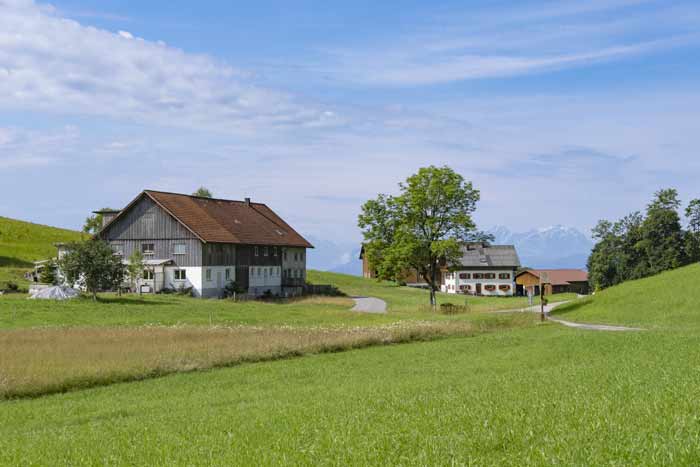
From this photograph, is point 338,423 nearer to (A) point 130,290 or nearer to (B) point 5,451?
(B) point 5,451

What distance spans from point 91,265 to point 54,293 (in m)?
3.60

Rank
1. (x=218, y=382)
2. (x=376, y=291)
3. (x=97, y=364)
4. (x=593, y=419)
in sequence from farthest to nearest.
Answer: (x=376, y=291)
(x=97, y=364)
(x=218, y=382)
(x=593, y=419)

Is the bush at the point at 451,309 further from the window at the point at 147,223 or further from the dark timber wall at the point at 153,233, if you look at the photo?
the window at the point at 147,223

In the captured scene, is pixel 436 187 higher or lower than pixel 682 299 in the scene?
higher

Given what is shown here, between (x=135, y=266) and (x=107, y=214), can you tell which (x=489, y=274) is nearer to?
(x=107, y=214)

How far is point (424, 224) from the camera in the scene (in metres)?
66.4

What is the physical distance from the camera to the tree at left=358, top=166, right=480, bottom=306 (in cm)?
6506

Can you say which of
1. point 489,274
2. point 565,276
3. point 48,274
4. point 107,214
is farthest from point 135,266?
point 565,276

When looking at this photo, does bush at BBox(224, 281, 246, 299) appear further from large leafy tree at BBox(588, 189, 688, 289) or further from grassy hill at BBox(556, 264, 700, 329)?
large leafy tree at BBox(588, 189, 688, 289)

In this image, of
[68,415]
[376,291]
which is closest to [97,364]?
[68,415]

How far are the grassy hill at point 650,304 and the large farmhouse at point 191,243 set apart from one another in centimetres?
3545

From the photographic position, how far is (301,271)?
94.5 m

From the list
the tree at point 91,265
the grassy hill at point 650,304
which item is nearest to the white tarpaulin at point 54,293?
the tree at point 91,265

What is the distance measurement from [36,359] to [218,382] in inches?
290
